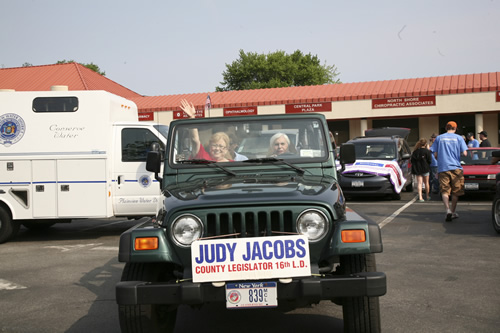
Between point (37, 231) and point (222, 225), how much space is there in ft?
31.3

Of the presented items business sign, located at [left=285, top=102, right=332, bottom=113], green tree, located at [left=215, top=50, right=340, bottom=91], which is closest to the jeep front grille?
business sign, located at [left=285, top=102, right=332, bottom=113]

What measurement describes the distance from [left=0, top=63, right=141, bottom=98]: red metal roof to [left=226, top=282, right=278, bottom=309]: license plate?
3414 cm

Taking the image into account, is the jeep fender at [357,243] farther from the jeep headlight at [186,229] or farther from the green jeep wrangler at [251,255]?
the jeep headlight at [186,229]

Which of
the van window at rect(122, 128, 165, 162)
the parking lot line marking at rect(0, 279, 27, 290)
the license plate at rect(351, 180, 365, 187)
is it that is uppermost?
the van window at rect(122, 128, 165, 162)

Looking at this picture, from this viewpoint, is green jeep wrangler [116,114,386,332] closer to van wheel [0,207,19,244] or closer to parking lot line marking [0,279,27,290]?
parking lot line marking [0,279,27,290]

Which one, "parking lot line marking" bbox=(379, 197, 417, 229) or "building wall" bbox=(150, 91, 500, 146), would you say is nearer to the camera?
"parking lot line marking" bbox=(379, 197, 417, 229)

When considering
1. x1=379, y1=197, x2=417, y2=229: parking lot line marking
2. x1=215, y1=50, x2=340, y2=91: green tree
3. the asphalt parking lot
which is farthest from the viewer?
x1=215, y1=50, x2=340, y2=91: green tree

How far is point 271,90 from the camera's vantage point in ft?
121

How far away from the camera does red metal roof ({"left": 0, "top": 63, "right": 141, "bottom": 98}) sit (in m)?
36.8

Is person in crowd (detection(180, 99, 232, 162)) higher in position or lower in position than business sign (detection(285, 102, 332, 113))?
lower

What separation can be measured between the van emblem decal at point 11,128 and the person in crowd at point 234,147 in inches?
247

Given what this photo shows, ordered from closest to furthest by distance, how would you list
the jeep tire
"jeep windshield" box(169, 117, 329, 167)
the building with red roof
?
"jeep windshield" box(169, 117, 329, 167) → the jeep tire → the building with red roof

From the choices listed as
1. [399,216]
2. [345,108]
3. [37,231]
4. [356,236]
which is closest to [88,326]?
[356,236]

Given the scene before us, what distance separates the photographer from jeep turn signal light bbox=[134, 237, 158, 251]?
153 inches
